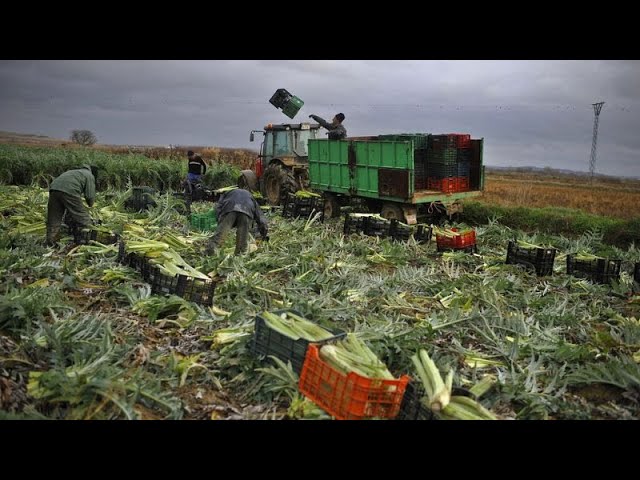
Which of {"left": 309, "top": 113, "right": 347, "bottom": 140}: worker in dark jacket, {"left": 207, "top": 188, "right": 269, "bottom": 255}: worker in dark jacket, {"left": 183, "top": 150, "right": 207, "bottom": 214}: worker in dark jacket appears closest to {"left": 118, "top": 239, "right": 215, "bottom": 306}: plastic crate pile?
{"left": 207, "top": 188, "right": 269, "bottom": 255}: worker in dark jacket

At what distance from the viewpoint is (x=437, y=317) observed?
646 cm

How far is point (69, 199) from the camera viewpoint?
9805 mm

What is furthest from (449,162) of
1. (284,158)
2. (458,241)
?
(284,158)

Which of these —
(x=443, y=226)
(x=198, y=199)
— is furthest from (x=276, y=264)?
(x=198, y=199)

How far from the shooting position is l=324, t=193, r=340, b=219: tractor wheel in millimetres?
14859

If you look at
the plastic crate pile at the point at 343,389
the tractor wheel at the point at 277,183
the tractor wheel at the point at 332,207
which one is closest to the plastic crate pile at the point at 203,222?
the tractor wheel at the point at 332,207

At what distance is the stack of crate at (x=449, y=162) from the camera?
12742 mm

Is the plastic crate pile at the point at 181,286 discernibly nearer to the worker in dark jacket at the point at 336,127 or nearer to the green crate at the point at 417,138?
the green crate at the point at 417,138

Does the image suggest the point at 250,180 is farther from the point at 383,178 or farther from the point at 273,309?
the point at 273,309

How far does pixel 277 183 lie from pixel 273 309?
10.7m

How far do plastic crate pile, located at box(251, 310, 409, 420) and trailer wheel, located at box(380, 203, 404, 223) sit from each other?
8602 mm

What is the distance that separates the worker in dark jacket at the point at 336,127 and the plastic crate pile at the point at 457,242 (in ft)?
16.8
